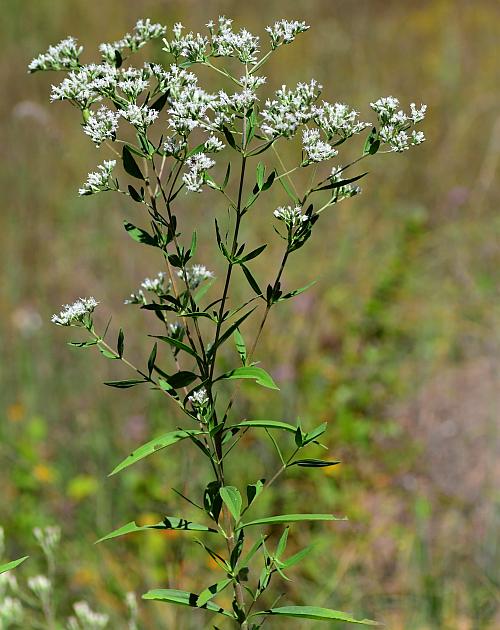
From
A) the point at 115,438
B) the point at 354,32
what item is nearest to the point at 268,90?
the point at 354,32

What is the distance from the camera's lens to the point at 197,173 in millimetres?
1152

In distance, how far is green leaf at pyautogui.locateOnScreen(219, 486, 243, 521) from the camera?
3.63 ft

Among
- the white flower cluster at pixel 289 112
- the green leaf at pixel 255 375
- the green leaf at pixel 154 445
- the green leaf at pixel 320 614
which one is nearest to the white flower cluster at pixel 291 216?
the white flower cluster at pixel 289 112

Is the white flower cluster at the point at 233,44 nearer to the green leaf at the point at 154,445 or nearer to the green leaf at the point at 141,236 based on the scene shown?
the green leaf at the point at 141,236

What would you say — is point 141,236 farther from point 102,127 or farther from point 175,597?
point 175,597

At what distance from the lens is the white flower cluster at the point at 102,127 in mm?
1137

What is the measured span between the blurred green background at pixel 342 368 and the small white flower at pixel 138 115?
1.24 meters

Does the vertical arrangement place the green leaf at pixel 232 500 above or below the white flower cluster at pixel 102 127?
below

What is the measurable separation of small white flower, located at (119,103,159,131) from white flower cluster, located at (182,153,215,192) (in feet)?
0.29

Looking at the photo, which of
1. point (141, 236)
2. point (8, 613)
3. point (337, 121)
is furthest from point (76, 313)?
point (8, 613)

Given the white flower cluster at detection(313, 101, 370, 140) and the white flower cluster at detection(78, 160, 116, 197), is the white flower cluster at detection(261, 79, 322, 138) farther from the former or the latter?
the white flower cluster at detection(78, 160, 116, 197)

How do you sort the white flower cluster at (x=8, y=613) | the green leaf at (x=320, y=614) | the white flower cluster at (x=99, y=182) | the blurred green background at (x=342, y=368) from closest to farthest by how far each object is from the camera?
the green leaf at (x=320, y=614) < the white flower cluster at (x=99, y=182) < the white flower cluster at (x=8, y=613) < the blurred green background at (x=342, y=368)

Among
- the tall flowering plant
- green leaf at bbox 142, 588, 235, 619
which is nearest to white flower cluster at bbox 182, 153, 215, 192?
the tall flowering plant

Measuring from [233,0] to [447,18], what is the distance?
2.11m
